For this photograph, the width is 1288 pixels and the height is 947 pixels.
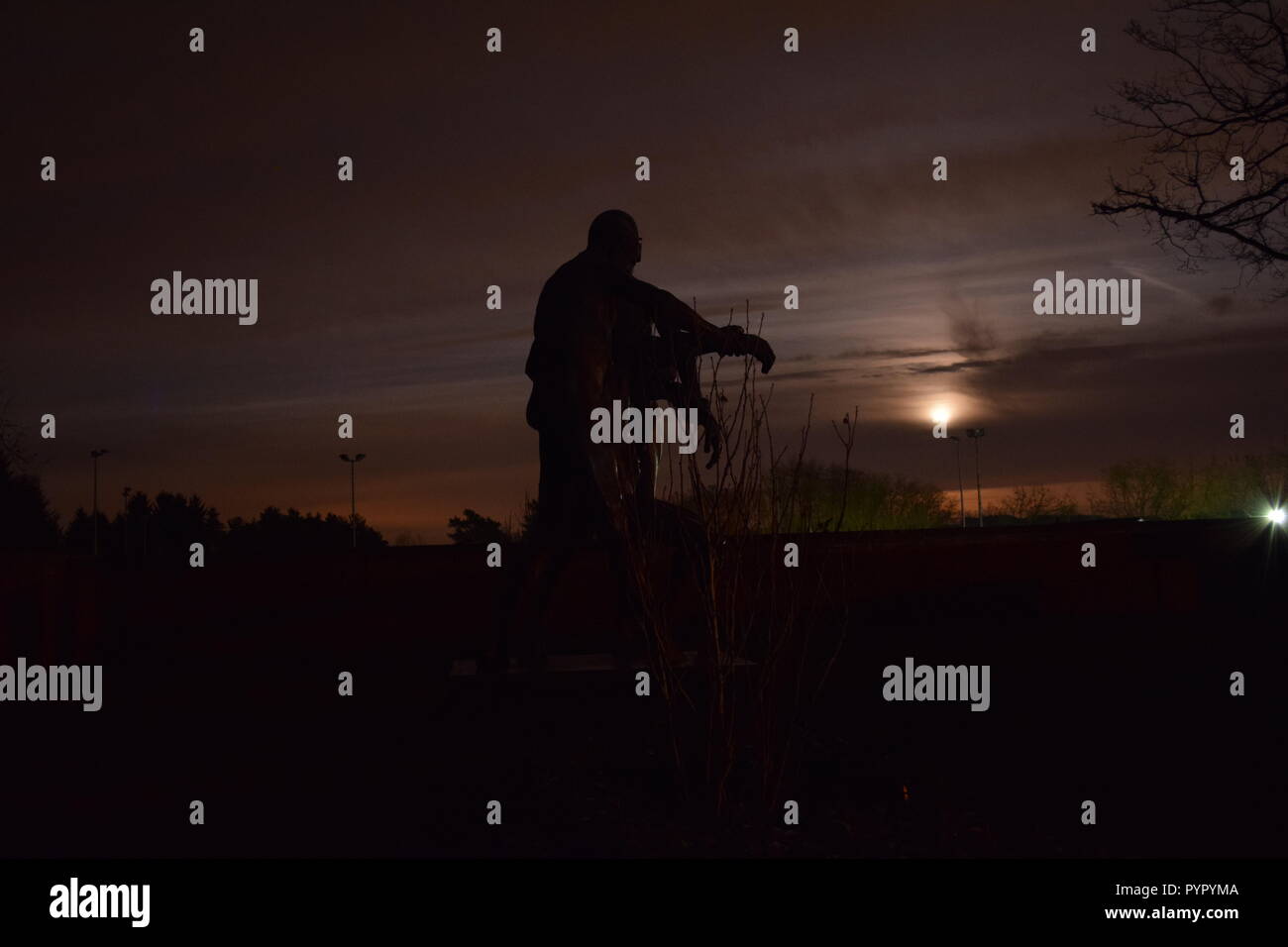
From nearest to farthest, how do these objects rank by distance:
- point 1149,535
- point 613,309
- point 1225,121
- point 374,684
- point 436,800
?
point 436,800
point 613,309
point 374,684
point 1149,535
point 1225,121

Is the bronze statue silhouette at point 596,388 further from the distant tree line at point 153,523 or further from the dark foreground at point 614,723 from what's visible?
the distant tree line at point 153,523

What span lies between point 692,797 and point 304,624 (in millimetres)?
6867

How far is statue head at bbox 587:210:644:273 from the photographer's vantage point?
266 inches

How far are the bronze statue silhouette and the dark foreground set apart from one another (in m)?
0.47

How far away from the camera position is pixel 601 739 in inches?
246

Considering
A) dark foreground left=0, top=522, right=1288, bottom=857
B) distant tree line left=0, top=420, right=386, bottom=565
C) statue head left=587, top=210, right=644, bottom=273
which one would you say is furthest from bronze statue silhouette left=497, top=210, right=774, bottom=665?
distant tree line left=0, top=420, right=386, bottom=565

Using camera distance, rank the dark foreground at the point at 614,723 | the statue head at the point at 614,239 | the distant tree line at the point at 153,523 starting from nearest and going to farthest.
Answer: the dark foreground at the point at 614,723, the statue head at the point at 614,239, the distant tree line at the point at 153,523

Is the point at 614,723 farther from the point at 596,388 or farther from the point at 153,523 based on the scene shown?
the point at 153,523

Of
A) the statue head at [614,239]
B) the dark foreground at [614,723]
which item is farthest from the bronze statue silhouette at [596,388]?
the dark foreground at [614,723]

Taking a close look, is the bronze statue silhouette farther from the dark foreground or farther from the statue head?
the dark foreground

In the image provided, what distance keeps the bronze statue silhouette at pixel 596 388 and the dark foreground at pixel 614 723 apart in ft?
1.53

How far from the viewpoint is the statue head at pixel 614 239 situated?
677 centimetres
